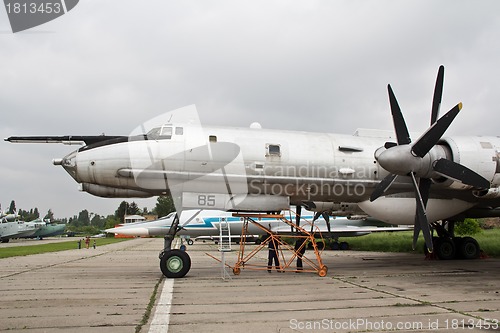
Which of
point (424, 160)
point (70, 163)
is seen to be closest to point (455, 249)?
point (424, 160)

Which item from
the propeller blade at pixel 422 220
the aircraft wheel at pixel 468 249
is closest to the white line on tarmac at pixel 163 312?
the propeller blade at pixel 422 220

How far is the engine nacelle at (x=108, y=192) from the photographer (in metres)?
10.7

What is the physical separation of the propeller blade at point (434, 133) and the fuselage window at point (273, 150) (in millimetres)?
3335

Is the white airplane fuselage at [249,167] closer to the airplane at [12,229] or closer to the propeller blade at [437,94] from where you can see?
the propeller blade at [437,94]

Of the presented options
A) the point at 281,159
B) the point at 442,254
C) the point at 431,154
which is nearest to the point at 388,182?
the point at 431,154

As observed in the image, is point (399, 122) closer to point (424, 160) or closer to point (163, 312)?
point (424, 160)

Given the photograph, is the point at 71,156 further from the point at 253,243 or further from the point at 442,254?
the point at 253,243

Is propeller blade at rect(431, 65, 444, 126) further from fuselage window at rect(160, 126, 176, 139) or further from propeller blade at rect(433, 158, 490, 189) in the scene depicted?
fuselage window at rect(160, 126, 176, 139)

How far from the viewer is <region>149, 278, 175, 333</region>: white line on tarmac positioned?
5117mm

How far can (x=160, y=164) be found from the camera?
10.2 meters

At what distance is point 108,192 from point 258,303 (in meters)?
5.82

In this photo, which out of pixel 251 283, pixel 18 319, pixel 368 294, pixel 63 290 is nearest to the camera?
pixel 18 319

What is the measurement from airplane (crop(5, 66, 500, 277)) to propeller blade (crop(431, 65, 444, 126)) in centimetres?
3

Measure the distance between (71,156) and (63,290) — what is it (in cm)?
338
